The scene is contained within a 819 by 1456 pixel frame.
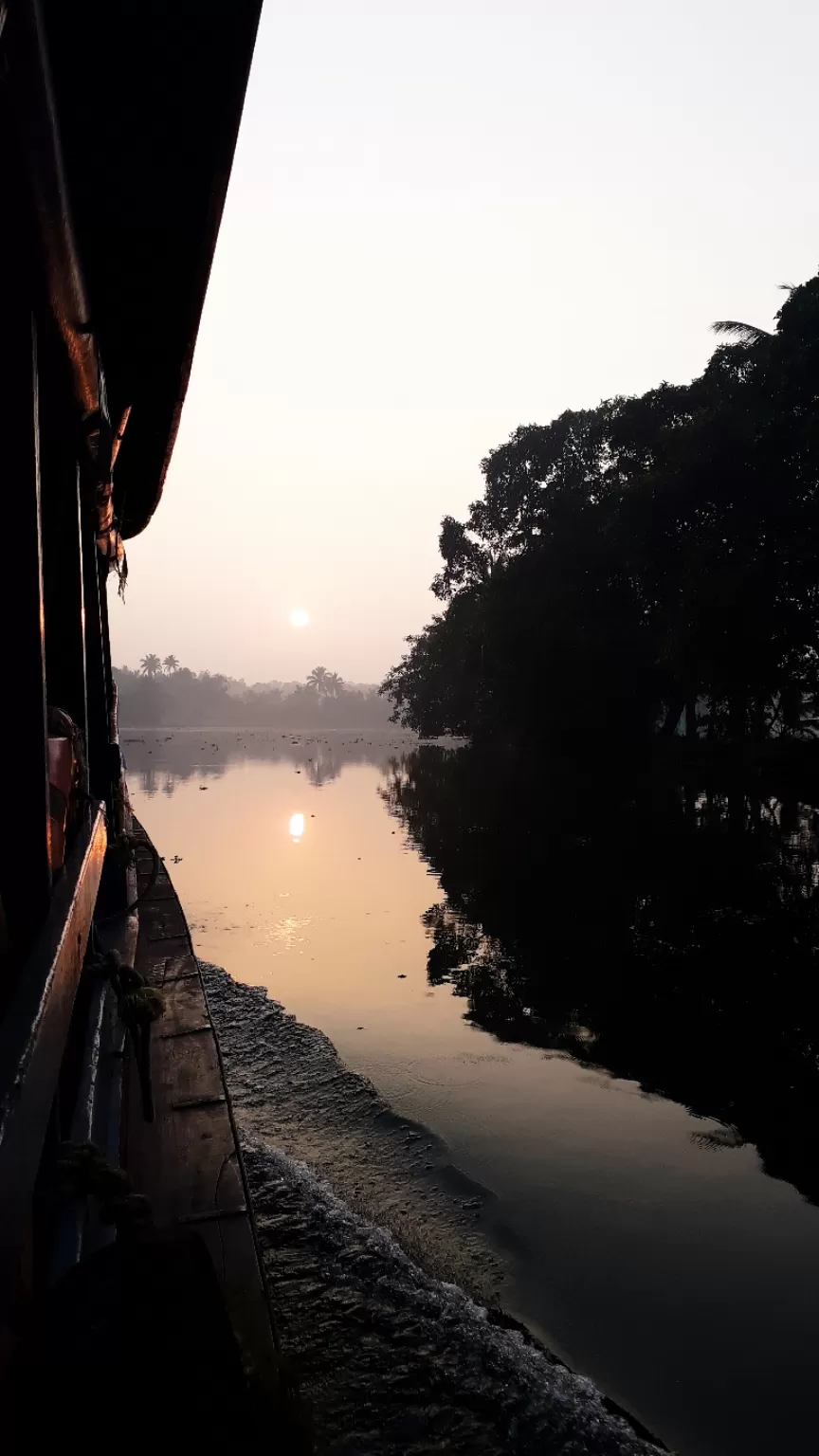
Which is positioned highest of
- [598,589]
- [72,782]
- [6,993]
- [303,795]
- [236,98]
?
[598,589]

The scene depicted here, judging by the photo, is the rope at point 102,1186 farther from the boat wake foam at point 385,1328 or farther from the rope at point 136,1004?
the boat wake foam at point 385,1328

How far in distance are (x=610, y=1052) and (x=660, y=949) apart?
2.74 m

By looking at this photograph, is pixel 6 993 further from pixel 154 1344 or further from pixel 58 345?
pixel 58 345

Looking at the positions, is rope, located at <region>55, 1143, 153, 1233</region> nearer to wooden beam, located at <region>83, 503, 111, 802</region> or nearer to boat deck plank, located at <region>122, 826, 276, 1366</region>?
boat deck plank, located at <region>122, 826, 276, 1366</region>

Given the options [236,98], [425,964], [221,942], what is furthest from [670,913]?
[236,98]

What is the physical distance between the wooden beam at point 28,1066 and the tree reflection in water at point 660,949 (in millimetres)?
4426

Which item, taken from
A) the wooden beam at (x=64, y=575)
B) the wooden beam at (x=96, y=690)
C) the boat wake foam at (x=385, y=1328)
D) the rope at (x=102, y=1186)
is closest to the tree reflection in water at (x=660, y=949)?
the boat wake foam at (x=385, y=1328)

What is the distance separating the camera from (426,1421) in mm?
2963

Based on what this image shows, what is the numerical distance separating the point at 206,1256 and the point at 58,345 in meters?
2.38

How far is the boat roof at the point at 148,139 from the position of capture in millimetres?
2006

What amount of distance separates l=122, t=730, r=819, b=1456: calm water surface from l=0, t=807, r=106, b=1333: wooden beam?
2.81m

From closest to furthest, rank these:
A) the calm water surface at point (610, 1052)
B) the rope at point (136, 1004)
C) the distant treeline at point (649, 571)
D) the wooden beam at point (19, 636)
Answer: the wooden beam at point (19, 636) < the rope at point (136, 1004) < the calm water surface at point (610, 1052) < the distant treeline at point (649, 571)

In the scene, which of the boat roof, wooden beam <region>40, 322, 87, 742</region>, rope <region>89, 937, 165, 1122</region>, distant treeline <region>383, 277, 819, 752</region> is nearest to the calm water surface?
rope <region>89, 937, 165, 1122</region>

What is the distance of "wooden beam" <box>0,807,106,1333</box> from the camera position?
1.05 metres
